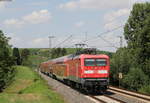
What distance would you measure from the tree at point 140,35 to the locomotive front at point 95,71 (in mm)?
14683

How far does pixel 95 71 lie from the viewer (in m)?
28.8

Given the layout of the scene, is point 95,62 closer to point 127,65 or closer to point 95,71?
point 95,71

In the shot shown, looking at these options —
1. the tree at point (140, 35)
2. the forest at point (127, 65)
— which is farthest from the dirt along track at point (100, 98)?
the tree at point (140, 35)

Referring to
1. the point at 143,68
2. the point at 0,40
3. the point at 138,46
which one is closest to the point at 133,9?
the point at 138,46

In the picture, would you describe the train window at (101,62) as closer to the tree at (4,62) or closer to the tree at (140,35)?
the tree at (4,62)

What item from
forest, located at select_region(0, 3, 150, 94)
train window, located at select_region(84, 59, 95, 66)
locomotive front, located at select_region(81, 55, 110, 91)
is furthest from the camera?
forest, located at select_region(0, 3, 150, 94)

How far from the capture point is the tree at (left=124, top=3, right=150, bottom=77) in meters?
46.4

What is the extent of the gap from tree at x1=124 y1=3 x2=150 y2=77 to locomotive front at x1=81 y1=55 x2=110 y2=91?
1468 centimetres

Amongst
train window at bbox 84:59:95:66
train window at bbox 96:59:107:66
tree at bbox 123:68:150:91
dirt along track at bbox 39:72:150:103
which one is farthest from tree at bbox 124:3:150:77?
dirt along track at bbox 39:72:150:103

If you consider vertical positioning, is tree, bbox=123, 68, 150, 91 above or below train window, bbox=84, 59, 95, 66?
below

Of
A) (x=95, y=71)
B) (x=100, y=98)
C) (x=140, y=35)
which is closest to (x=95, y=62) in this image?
(x=95, y=71)

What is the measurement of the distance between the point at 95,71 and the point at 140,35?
2125 centimetres

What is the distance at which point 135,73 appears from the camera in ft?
127

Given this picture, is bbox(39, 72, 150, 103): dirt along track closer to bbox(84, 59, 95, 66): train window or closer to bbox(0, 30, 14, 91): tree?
bbox(84, 59, 95, 66): train window
